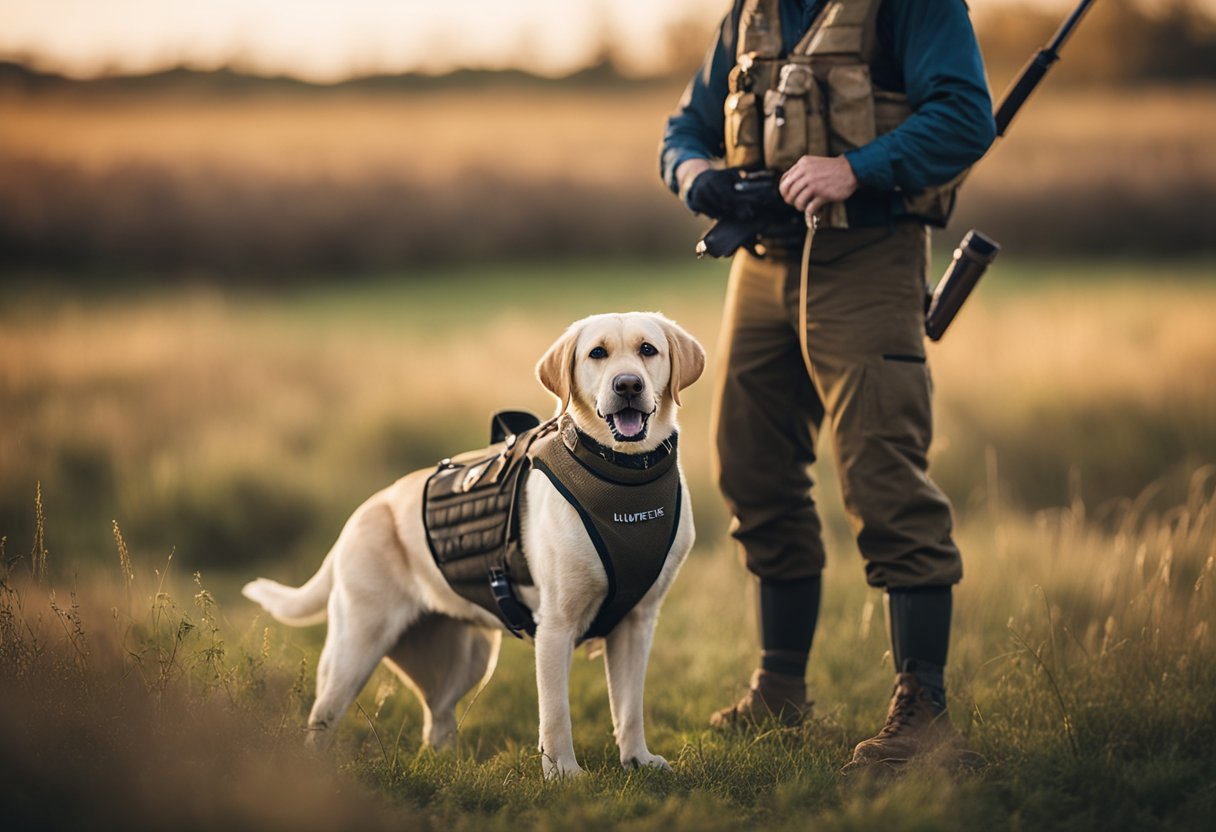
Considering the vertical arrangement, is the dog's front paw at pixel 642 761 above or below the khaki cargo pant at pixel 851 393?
below

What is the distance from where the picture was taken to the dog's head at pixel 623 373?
3.78 meters

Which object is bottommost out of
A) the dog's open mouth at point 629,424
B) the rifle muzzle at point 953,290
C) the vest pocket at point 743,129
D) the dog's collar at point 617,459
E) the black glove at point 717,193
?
the dog's collar at point 617,459

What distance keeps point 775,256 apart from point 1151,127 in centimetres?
1695

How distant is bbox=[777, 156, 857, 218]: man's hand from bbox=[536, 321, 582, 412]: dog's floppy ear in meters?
0.94

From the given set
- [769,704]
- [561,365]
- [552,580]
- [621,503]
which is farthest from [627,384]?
[769,704]

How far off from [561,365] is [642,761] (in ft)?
4.70

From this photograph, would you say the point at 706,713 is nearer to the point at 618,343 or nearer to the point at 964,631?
the point at 964,631

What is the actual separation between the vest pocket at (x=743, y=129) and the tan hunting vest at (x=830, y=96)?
7 centimetres

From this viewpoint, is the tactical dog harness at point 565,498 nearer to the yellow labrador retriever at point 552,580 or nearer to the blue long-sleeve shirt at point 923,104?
the yellow labrador retriever at point 552,580

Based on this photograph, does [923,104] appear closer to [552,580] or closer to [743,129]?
[743,129]

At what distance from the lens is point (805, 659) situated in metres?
4.81

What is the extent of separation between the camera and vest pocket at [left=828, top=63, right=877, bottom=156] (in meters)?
4.20

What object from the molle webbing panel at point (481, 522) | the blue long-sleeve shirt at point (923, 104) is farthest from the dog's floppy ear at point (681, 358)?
the blue long-sleeve shirt at point (923, 104)

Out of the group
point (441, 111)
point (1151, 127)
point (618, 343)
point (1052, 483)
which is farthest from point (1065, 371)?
point (441, 111)
